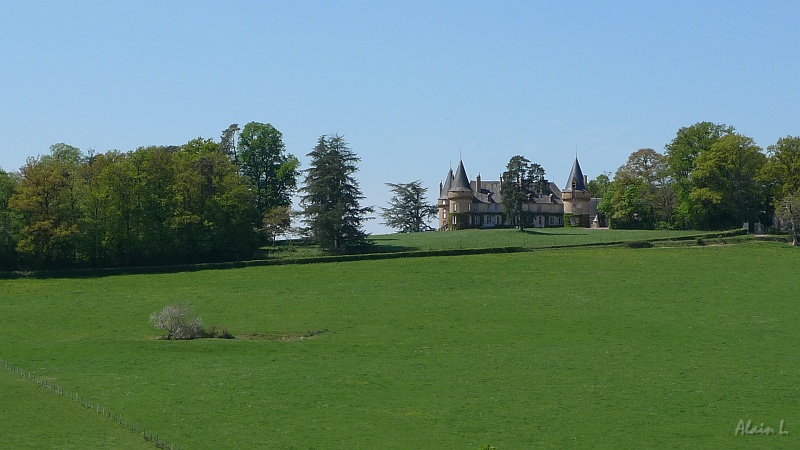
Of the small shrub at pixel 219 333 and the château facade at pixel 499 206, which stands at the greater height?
the château facade at pixel 499 206

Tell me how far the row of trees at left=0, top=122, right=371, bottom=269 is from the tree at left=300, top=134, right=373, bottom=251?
87 mm

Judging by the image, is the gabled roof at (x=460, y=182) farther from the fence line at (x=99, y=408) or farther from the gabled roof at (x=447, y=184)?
the fence line at (x=99, y=408)

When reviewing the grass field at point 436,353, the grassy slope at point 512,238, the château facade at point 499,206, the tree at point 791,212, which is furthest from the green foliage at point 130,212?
the tree at point 791,212

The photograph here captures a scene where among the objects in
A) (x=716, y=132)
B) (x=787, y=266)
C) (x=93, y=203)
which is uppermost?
(x=716, y=132)

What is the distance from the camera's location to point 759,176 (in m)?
92.8

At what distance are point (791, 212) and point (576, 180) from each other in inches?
1478

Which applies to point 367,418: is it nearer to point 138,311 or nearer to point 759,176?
point 138,311

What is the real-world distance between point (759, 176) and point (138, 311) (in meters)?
59.8

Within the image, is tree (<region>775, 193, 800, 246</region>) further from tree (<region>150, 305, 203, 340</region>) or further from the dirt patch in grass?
tree (<region>150, 305, 203, 340</region>)

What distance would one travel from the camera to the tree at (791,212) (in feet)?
275

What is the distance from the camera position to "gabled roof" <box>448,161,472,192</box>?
389ft

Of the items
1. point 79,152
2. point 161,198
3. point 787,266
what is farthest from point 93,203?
point 787,266

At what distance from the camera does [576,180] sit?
11969cm

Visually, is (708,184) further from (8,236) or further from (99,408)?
(99,408)
